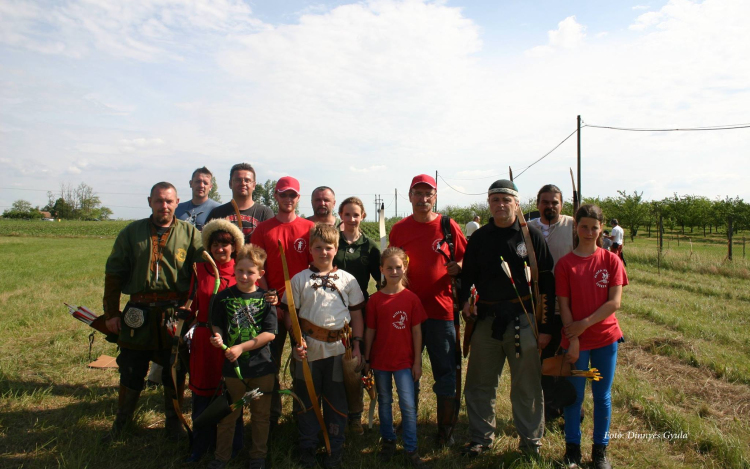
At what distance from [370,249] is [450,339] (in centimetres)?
113

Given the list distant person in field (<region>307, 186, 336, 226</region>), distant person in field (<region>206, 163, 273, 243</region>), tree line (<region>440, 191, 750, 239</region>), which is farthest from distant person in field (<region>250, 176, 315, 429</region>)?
tree line (<region>440, 191, 750, 239</region>)

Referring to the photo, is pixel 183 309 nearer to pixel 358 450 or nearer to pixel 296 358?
pixel 296 358

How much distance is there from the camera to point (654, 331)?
7152 millimetres

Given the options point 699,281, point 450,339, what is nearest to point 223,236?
point 450,339

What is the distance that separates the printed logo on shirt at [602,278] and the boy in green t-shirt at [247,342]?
2645 mm

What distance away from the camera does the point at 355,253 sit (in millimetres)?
3979

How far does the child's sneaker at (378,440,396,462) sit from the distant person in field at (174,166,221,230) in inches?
136

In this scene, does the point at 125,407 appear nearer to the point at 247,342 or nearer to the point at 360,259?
the point at 247,342

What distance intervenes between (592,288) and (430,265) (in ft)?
4.40

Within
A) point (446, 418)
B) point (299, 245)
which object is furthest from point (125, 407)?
point (446, 418)

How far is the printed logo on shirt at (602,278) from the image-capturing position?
3363 millimetres

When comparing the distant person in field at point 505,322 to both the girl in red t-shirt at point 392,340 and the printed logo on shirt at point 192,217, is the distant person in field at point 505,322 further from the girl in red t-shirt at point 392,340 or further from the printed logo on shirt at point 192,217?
the printed logo on shirt at point 192,217

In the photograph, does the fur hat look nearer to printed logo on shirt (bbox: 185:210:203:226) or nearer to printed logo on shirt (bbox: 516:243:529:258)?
printed logo on shirt (bbox: 185:210:203:226)

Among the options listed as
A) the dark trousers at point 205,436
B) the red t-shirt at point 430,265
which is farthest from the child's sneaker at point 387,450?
the dark trousers at point 205,436
